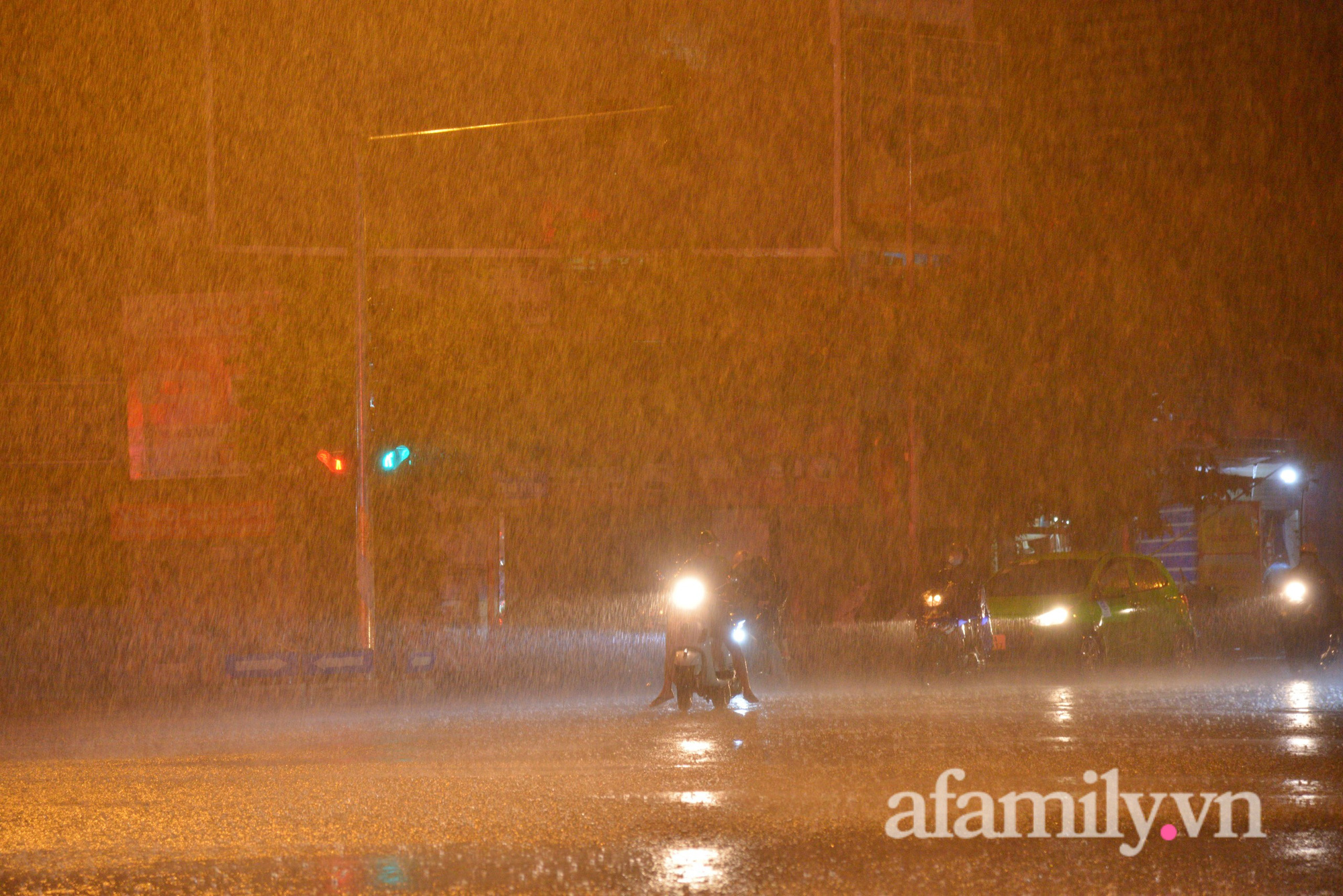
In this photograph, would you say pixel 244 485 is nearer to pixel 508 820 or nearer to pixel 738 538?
pixel 738 538

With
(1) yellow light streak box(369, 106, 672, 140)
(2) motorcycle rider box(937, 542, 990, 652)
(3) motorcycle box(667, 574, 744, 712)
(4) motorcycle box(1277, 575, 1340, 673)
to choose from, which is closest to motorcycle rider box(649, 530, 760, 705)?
(3) motorcycle box(667, 574, 744, 712)

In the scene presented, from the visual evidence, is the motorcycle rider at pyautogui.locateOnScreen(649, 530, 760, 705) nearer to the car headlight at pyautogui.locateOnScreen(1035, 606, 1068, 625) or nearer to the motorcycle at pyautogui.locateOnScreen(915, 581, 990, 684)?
the motorcycle at pyautogui.locateOnScreen(915, 581, 990, 684)

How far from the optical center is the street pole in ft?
66.9

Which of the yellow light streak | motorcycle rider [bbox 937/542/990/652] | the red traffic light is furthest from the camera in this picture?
the red traffic light

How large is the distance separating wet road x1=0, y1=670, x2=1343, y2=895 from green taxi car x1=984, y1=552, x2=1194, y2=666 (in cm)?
353

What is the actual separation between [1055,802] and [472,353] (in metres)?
26.3

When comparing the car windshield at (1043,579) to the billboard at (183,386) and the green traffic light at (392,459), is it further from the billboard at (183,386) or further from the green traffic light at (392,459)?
the billboard at (183,386)

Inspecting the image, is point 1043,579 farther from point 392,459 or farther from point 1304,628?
point 392,459

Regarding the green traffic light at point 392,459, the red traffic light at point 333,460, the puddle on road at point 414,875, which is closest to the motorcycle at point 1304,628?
the green traffic light at point 392,459

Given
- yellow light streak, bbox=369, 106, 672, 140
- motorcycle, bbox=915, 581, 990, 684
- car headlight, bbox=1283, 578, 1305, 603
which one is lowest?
motorcycle, bbox=915, 581, 990, 684

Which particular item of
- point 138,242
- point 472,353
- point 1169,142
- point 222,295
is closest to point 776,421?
point 472,353

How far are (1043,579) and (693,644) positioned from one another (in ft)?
23.1

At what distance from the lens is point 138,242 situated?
34.2 m

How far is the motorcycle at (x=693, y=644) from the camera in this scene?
1321 cm
